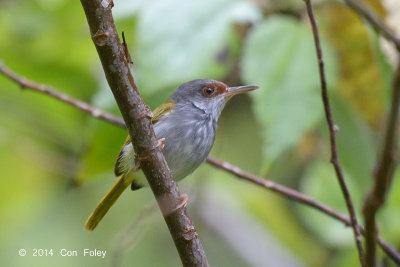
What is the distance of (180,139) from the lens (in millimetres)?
2703

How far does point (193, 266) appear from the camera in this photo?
1.78 m

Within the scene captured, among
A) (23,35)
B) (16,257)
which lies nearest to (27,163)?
(16,257)

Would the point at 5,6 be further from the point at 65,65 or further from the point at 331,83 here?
the point at 331,83

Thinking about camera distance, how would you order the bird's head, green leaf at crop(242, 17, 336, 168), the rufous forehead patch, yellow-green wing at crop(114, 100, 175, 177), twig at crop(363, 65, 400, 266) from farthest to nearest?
1. the rufous forehead patch
2. the bird's head
3. yellow-green wing at crop(114, 100, 175, 177)
4. green leaf at crop(242, 17, 336, 168)
5. twig at crop(363, 65, 400, 266)

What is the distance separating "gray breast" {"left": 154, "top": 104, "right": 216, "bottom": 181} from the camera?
104 inches

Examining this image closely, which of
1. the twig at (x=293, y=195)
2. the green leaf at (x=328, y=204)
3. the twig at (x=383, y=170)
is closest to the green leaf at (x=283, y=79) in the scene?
the twig at (x=293, y=195)

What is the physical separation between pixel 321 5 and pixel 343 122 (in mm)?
600

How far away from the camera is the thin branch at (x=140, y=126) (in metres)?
1.53

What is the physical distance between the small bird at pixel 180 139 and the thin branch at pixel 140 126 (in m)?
0.66

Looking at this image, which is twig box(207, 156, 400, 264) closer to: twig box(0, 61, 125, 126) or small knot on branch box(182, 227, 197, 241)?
twig box(0, 61, 125, 126)

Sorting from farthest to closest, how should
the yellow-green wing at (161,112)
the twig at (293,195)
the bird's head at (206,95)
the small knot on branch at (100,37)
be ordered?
the bird's head at (206,95), the yellow-green wing at (161,112), the twig at (293,195), the small knot on branch at (100,37)

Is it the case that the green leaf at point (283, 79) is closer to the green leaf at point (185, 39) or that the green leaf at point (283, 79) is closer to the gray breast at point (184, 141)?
the green leaf at point (185, 39)

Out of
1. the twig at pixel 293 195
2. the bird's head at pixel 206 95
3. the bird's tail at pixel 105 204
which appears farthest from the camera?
the bird's head at pixel 206 95

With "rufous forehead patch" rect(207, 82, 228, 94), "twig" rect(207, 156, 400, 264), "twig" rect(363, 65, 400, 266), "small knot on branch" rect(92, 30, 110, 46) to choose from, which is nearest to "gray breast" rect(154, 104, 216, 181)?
"twig" rect(207, 156, 400, 264)
